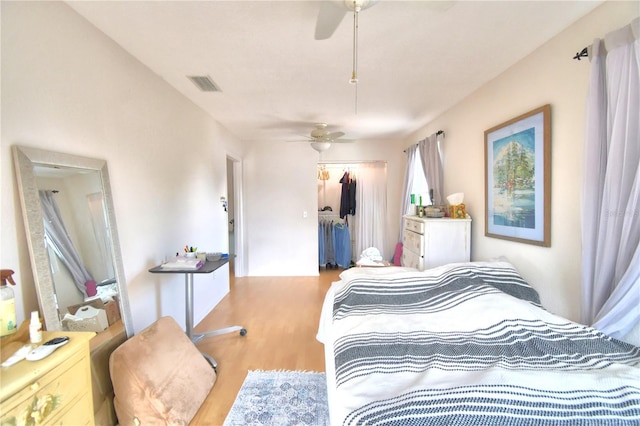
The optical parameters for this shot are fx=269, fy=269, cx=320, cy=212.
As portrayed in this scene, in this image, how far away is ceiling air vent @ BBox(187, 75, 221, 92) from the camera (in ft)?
7.48

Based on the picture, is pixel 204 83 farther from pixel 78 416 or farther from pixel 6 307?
pixel 78 416

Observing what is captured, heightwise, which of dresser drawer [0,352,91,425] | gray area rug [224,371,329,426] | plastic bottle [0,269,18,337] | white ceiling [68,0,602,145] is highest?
white ceiling [68,0,602,145]

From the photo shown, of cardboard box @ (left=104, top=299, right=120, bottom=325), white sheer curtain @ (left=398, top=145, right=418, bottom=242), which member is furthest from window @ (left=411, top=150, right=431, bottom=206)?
cardboard box @ (left=104, top=299, right=120, bottom=325)

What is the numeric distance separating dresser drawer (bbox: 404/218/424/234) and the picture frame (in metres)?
0.57

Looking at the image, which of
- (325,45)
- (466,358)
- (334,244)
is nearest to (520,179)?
(466,358)

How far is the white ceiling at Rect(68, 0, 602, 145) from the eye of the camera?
58.6 inches

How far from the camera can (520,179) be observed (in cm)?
205

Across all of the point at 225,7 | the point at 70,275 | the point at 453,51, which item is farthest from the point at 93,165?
the point at 453,51

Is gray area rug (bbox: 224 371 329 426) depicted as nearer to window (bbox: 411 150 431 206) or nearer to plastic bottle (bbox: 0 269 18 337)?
plastic bottle (bbox: 0 269 18 337)

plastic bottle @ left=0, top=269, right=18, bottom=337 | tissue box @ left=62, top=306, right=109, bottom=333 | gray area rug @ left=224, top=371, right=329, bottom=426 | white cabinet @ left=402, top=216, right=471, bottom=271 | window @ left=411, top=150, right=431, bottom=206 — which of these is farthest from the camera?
window @ left=411, top=150, right=431, bottom=206

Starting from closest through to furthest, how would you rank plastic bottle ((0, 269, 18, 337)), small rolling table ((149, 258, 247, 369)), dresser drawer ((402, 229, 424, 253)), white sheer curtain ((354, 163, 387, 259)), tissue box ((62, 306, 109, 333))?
plastic bottle ((0, 269, 18, 337)), tissue box ((62, 306, 109, 333)), small rolling table ((149, 258, 247, 369)), dresser drawer ((402, 229, 424, 253)), white sheer curtain ((354, 163, 387, 259))

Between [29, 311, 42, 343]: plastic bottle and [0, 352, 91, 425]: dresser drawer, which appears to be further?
[29, 311, 42, 343]: plastic bottle

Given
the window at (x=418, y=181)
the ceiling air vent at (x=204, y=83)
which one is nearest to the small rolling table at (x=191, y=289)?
the ceiling air vent at (x=204, y=83)

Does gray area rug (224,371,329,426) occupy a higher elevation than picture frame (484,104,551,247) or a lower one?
lower
